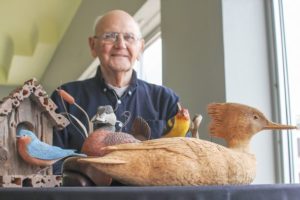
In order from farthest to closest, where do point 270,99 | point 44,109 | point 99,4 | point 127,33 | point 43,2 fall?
1. point 43,2
2. point 99,4
3. point 270,99
4. point 127,33
5. point 44,109

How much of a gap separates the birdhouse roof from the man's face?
35cm

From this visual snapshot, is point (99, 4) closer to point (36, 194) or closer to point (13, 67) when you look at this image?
point (13, 67)

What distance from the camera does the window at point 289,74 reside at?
1656 mm

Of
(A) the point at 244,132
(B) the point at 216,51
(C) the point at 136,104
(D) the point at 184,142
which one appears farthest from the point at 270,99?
(D) the point at 184,142

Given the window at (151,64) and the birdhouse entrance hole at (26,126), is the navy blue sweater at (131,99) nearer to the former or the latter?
the birdhouse entrance hole at (26,126)

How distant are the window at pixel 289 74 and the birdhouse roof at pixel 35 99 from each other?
111cm

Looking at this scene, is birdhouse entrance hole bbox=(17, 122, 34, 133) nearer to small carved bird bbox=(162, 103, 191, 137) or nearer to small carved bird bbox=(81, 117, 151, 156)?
small carved bird bbox=(81, 117, 151, 156)

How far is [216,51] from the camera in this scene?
1.74 metres

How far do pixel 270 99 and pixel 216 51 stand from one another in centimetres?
26

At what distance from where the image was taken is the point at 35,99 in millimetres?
741

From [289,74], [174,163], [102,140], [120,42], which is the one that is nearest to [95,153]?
[102,140]

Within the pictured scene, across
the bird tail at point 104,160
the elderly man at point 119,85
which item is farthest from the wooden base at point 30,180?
the elderly man at point 119,85

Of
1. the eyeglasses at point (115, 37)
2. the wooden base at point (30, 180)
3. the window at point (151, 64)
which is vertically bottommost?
the wooden base at point (30, 180)

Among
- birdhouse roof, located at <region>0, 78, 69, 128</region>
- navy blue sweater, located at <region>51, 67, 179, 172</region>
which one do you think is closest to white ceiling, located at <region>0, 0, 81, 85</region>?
navy blue sweater, located at <region>51, 67, 179, 172</region>
